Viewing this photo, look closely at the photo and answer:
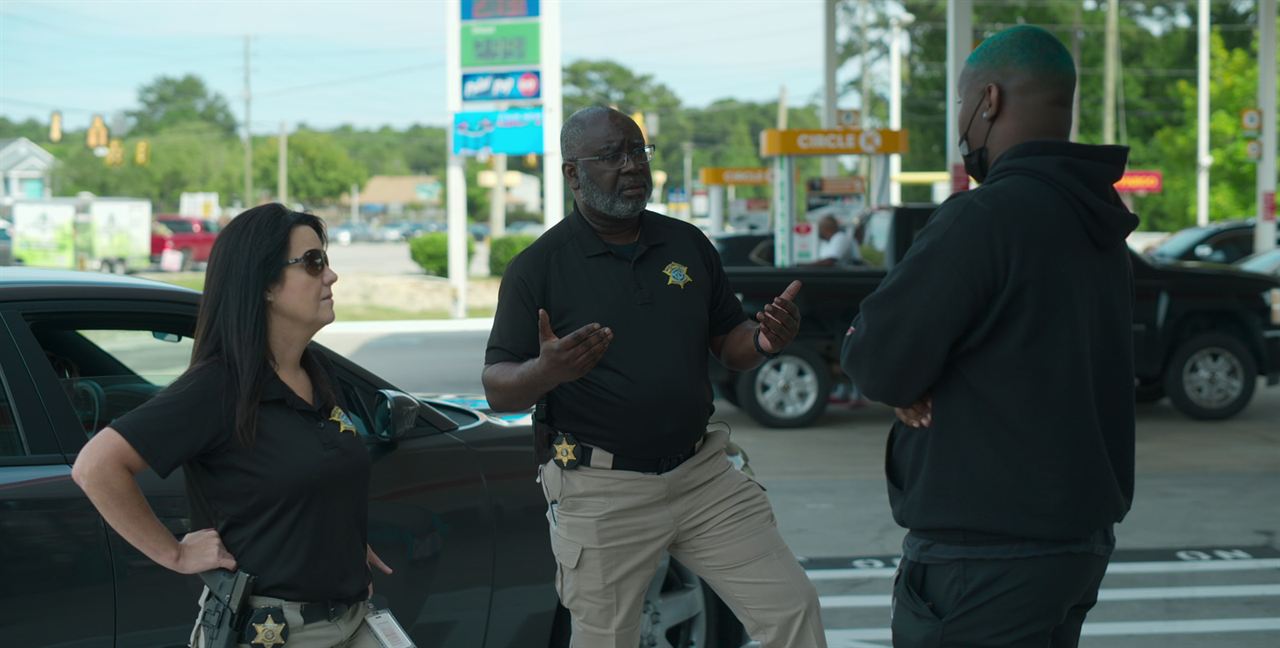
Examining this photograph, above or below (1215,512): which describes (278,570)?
above

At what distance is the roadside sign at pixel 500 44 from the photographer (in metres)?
24.5

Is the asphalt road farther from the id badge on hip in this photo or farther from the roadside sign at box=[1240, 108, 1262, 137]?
the roadside sign at box=[1240, 108, 1262, 137]

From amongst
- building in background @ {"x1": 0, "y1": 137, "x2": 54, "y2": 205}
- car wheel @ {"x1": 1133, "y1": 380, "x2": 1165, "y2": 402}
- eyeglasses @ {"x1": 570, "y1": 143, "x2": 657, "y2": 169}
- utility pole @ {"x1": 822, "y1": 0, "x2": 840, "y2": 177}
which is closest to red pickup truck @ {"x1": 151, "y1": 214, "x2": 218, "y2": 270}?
utility pole @ {"x1": 822, "y1": 0, "x2": 840, "y2": 177}

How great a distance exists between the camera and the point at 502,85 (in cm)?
2452

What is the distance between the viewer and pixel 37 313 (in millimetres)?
3598

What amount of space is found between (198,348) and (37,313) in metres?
1.01

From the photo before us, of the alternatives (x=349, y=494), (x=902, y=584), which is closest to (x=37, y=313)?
(x=349, y=494)

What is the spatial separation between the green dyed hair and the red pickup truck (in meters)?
40.4

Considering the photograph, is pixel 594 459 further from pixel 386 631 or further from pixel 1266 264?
pixel 1266 264

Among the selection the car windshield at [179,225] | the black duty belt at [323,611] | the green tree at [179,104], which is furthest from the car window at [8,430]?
the green tree at [179,104]

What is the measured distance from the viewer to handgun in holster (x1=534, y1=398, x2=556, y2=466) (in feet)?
12.3

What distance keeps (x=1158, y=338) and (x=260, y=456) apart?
1029cm

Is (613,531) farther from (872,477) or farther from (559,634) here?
(872,477)

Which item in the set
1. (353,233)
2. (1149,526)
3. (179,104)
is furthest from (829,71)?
(179,104)
